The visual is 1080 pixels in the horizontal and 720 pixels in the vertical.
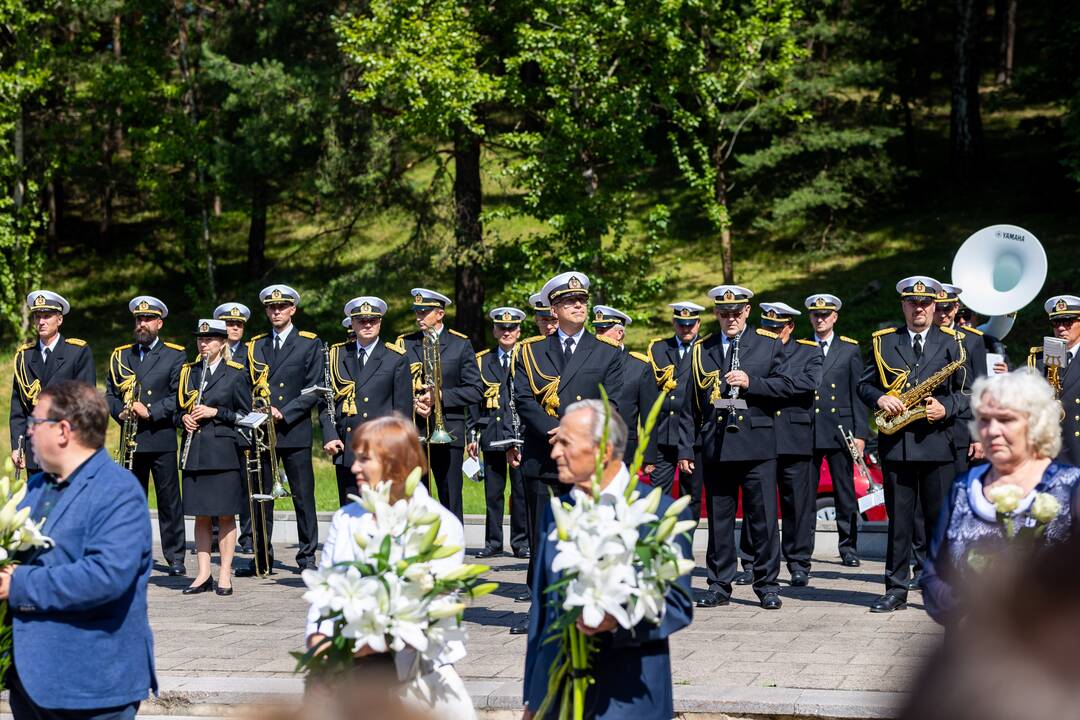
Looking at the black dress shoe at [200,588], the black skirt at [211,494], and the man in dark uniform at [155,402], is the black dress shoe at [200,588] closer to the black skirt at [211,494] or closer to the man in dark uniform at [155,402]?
the black skirt at [211,494]

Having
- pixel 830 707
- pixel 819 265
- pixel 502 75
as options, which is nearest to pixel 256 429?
pixel 830 707

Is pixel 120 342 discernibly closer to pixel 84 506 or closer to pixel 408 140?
pixel 408 140

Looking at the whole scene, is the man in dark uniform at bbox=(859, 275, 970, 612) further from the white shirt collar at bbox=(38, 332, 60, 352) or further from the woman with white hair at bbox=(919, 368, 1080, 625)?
the white shirt collar at bbox=(38, 332, 60, 352)

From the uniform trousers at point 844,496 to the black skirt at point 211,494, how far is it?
5.58m

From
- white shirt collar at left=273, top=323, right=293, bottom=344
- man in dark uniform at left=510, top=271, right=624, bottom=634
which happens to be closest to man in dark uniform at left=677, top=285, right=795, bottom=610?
man in dark uniform at left=510, top=271, right=624, bottom=634

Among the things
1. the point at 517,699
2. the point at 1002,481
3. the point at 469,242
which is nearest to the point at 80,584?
the point at 517,699

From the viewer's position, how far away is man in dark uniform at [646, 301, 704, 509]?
12.9 m

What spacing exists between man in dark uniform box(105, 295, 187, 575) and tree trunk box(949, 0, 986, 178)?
25486 millimetres

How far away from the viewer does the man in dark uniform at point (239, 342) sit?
42.5ft

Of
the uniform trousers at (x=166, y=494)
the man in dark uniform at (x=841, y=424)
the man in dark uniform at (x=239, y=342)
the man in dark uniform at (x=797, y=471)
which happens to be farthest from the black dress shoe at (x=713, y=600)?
the uniform trousers at (x=166, y=494)

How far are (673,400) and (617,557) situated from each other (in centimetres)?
878

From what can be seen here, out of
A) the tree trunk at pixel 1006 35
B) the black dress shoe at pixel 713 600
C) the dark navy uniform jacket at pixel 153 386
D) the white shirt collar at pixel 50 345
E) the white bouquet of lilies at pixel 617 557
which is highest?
the tree trunk at pixel 1006 35

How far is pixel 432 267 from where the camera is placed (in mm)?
25250

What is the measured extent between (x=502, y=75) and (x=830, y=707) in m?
18.2
